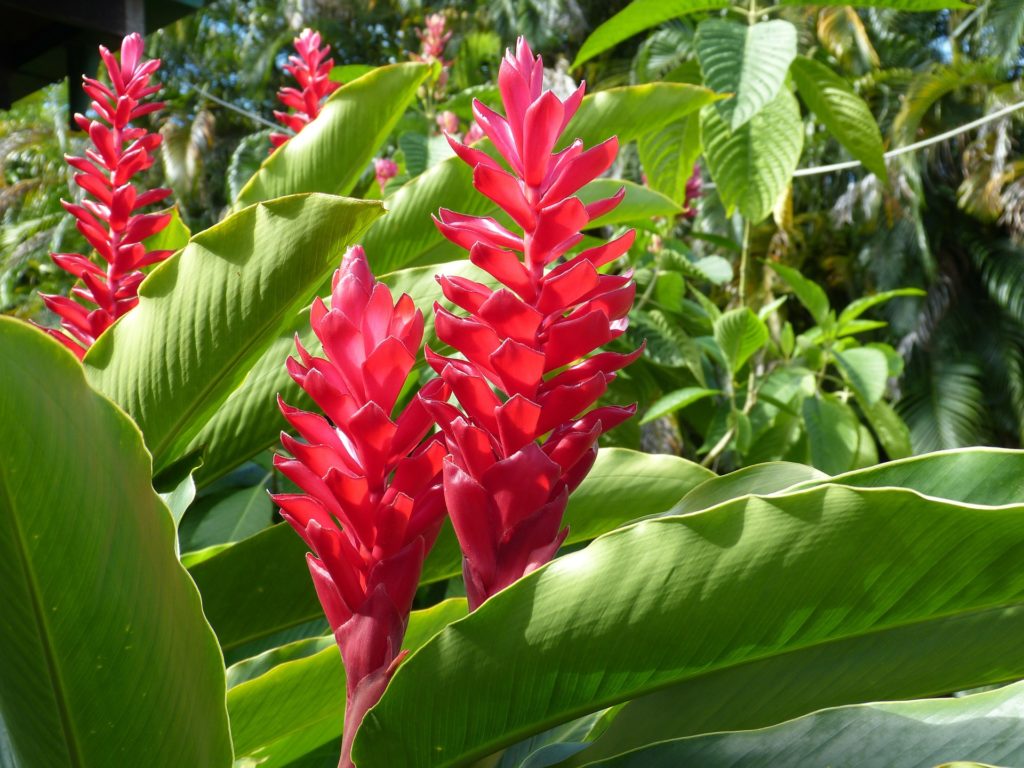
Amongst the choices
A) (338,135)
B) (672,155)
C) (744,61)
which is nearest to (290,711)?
(338,135)

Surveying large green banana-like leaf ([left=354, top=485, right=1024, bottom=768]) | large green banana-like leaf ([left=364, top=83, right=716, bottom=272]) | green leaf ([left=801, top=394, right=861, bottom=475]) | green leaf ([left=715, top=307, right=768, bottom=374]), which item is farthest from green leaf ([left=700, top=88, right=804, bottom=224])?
large green banana-like leaf ([left=354, top=485, right=1024, bottom=768])

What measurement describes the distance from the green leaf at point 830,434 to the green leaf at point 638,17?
3.49 feet

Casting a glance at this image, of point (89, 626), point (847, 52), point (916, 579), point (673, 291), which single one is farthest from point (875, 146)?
point (847, 52)

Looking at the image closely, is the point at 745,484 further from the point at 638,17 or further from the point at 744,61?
the point at 638,17

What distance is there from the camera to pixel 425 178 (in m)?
1.41

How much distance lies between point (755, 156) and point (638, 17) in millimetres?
399

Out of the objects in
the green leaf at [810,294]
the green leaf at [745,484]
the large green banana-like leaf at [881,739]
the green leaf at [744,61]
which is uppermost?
the green leaf at [744,61]

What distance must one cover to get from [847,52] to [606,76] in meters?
3.03

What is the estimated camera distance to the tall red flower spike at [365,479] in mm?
565

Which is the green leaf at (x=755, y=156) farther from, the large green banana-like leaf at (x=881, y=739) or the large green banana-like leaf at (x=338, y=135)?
the large green banana-like leaf at (x=881, y=739)

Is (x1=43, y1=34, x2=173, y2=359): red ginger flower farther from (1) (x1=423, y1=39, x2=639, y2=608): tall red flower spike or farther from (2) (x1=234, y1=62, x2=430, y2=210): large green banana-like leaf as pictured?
(1) (x1=423, y1=39, x2=639, y2=608): tall red flower spike

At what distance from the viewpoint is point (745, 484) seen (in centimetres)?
78

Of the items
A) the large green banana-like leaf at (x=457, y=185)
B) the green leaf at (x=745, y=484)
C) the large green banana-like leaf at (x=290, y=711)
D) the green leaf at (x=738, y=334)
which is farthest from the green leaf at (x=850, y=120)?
the large green banana-like leaf at (x=290, y=711)

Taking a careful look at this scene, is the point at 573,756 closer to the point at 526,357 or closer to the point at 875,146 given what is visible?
the point at 526,357
